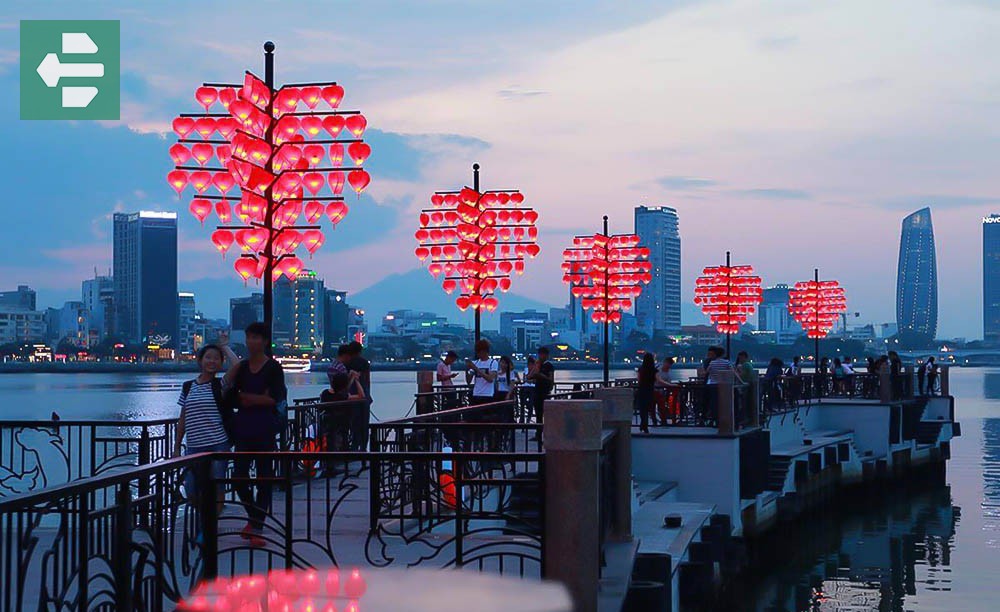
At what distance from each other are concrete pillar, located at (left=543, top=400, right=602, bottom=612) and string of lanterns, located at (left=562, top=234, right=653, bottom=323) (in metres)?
33.0

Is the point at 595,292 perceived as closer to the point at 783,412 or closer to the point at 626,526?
the point at 783,412

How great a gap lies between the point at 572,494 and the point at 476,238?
22963 millimetres

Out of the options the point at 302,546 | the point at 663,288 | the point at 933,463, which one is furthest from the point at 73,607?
the point at 663,288

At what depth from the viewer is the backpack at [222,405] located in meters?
11.3

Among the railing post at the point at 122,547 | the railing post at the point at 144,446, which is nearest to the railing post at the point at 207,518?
the railing post at the point at 122,547

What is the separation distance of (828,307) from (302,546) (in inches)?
2059

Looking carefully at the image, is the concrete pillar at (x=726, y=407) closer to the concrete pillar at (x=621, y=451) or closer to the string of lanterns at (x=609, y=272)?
the concrete pillar at (x=621, y=451)

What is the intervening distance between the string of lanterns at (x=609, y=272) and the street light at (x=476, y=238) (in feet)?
32.4

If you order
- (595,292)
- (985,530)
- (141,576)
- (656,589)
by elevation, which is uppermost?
(595,292)

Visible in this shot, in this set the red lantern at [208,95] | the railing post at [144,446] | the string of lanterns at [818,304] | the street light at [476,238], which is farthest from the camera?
the string of lanterns at [818,304]

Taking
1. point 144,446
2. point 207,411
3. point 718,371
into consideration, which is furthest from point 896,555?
point 207,411

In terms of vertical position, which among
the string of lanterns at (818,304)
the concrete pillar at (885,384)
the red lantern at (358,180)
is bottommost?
the concrete pillar at (885,384)

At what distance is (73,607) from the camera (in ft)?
21.0

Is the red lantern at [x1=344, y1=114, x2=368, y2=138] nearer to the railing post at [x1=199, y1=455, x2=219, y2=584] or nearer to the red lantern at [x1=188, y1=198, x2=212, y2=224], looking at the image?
the red lantern at [x1=188, y1=198, x2=212, y2=224]
